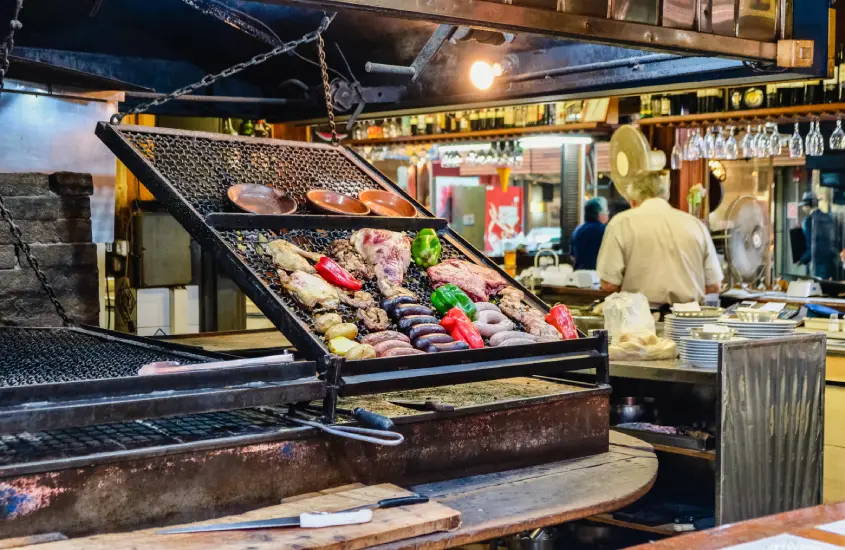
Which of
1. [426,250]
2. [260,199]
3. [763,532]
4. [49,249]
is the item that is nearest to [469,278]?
[426,250]

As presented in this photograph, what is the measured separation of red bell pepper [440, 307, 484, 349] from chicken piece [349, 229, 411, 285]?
0.80 ft

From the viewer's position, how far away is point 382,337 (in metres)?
2.73

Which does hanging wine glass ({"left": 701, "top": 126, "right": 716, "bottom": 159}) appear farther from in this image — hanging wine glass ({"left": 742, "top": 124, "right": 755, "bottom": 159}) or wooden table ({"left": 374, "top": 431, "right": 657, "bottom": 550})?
wooden table ({"left": 374, "top": 431, "right": 657, "bottom": 550})

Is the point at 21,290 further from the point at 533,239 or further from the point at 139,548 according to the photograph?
the point at 533,239

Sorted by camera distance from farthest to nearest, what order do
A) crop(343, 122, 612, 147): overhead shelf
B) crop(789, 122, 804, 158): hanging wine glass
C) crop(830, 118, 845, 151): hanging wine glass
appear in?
crop(343, 122, 612, 147): overhead shelf
crop(789, 122, 804, 158): hanging wine glass
crop(830, 118, 845, 151): hanging wine glass

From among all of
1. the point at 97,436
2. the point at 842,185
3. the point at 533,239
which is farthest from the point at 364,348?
the point at 533,239

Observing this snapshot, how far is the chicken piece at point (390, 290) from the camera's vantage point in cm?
296

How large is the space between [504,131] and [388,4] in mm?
6337

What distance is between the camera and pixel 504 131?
8766 millimetres

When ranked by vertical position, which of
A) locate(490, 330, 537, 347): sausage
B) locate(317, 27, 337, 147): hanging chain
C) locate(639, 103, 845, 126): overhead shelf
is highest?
locate(639, 103, 845, 126): overhead shelf

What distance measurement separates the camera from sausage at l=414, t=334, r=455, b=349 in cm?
272

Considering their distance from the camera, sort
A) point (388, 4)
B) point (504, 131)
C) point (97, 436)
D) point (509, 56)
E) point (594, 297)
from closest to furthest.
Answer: point (97, 436) < point (388, 4) < point (509, 56) < point (594, 297) < point (504, 131)

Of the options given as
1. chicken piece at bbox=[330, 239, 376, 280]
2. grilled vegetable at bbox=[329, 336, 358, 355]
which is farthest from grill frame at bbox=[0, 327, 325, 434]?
chicken piece at bbox=[330, 239, 376, 280]

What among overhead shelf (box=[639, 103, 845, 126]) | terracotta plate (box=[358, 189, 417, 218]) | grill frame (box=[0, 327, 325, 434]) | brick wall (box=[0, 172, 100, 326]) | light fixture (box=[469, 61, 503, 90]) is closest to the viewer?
grill frame (box=[0, 327, 325, 434])
